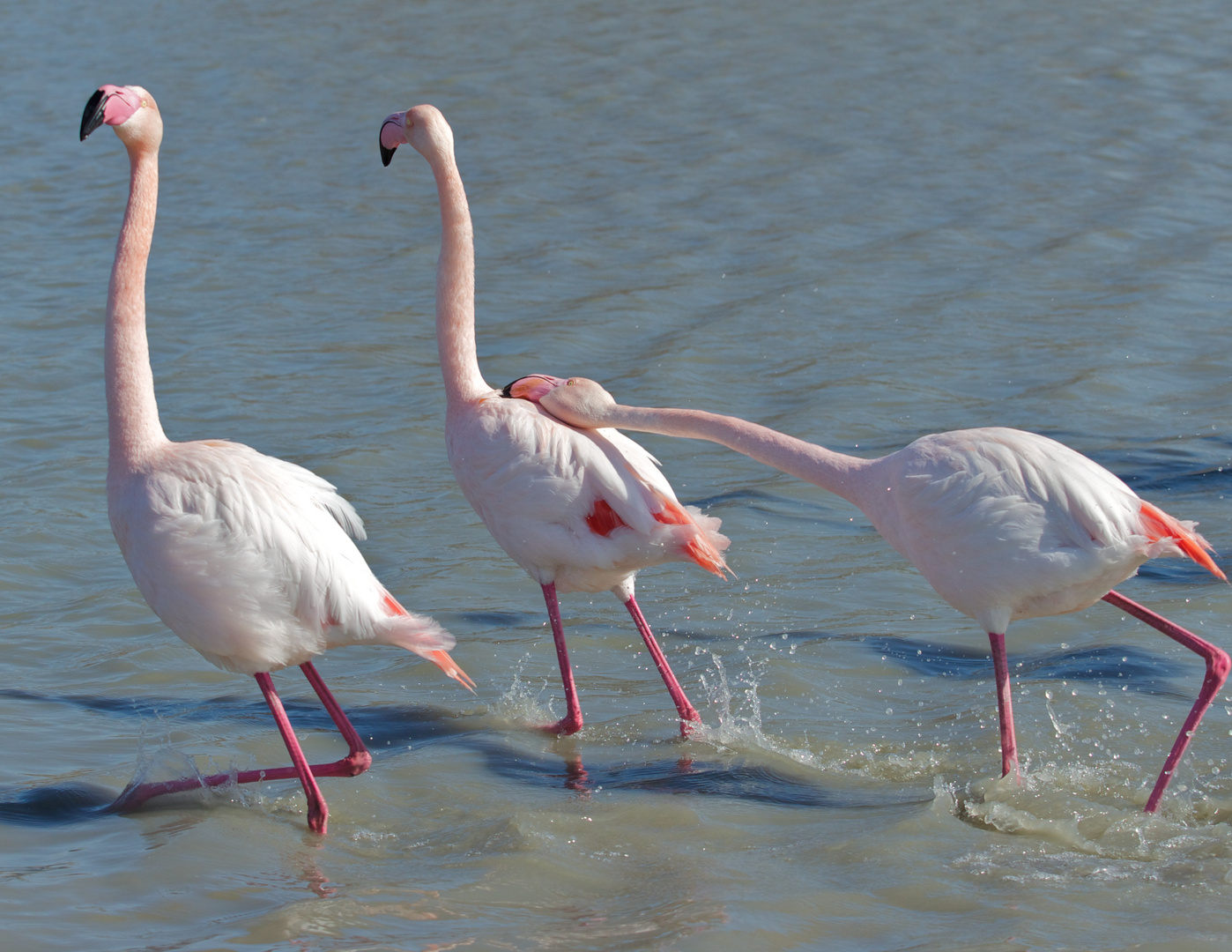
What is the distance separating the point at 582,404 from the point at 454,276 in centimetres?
88

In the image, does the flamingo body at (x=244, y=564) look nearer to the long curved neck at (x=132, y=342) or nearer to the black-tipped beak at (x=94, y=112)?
the long curved neck at (x=132, y=342)

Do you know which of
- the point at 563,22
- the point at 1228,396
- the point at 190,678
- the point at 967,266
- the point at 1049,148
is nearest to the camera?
the point at 190,678

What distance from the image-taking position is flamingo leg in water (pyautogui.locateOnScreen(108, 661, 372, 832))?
14.7 feet

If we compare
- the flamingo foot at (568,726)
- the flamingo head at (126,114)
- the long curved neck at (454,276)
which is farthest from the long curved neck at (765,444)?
the flamingo head at (126,114)

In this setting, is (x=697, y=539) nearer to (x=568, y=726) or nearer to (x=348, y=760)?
(x=568, y=726)

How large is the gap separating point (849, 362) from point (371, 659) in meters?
4.00

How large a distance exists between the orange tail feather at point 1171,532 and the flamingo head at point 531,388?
1.97 m

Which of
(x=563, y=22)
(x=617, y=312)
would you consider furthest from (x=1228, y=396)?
(x=563, y=22)

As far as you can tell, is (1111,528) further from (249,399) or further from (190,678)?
(249,399)

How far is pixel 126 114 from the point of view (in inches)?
181

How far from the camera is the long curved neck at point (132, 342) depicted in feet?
14.8

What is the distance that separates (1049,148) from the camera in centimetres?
1215

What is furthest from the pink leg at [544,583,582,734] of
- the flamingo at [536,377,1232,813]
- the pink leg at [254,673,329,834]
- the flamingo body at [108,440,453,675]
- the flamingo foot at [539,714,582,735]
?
the flamingo at [536,377,1232,813]

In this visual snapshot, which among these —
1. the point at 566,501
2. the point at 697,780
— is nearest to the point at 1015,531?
the point at 697,780
